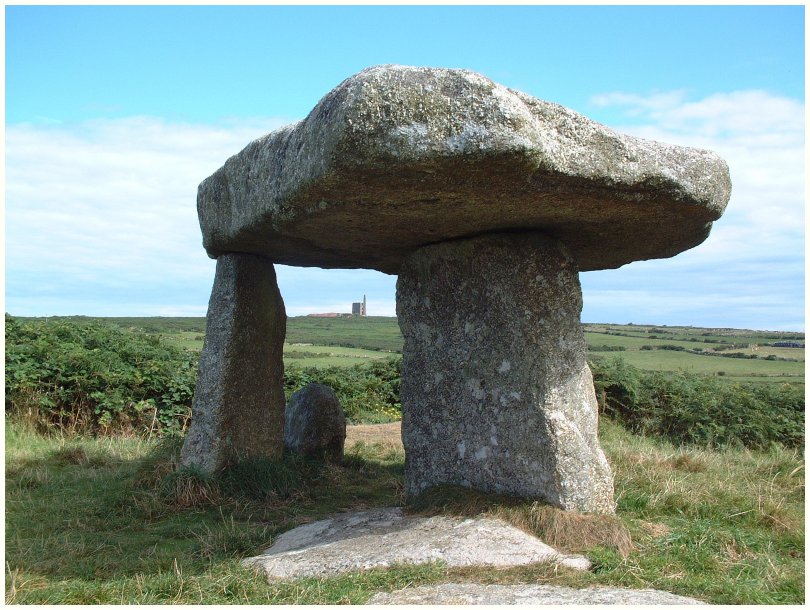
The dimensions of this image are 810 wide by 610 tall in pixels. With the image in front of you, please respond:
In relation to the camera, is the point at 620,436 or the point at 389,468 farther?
the point at 620,436

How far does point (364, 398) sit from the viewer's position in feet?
47.7

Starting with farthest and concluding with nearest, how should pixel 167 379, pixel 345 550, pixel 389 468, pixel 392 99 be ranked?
pixel 167 379
pixel 389 468
pixel 345 550
pixel 392 99

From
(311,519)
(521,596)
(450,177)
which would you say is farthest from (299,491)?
(450,177)

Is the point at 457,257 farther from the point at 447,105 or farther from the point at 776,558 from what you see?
the point at 776,558

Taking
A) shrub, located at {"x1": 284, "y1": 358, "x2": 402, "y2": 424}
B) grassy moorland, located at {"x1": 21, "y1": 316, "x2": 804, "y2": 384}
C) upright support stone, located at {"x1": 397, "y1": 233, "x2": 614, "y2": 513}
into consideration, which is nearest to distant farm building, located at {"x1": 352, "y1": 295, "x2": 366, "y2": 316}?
grassy moorland, located at {"x1": 21, "y1": 316, "x2": 804, "y2": 384}

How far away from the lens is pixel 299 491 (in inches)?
312

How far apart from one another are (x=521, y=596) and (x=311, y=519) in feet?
9.13

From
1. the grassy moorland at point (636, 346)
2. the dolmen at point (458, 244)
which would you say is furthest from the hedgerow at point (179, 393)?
the dolmen at point (458, 244)

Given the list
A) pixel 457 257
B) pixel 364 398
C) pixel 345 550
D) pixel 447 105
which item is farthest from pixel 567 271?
pixel 364 398

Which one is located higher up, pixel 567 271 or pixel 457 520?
pixel 567 271

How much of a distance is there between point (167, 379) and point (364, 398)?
3843 millimetres

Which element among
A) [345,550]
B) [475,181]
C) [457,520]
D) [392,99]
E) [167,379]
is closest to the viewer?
[392,99]

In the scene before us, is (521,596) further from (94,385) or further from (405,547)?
(94,385)

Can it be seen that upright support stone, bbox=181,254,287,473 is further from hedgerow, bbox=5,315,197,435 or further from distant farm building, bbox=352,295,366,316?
distant farm building, bbox=352,295,366,316
